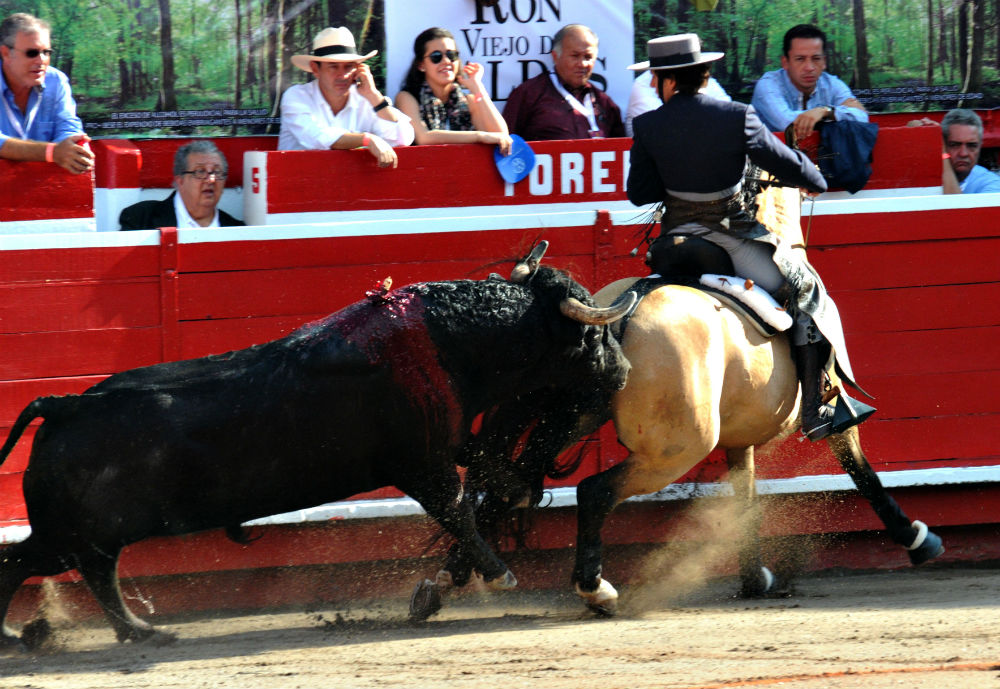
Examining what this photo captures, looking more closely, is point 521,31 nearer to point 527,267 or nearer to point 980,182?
point 527,267

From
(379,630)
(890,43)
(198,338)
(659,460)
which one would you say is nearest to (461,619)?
(379,630)

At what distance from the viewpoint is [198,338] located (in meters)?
5.62

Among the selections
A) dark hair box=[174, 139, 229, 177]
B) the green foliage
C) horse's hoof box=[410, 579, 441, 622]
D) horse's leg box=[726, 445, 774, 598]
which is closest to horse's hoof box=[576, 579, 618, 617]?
horse's hoof box=[410, 579, 441, 622]

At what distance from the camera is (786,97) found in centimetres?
657

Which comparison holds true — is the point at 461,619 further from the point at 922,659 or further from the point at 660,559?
the point at 922,659

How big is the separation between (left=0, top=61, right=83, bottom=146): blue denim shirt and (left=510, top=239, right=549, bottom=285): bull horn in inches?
83.5

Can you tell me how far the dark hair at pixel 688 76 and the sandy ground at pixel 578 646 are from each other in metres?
2.02

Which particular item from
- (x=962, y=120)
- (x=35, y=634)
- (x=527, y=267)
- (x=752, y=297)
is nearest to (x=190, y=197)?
(x=527, y=267)

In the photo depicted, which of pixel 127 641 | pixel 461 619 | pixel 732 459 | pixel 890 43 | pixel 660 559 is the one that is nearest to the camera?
pixel 127 641

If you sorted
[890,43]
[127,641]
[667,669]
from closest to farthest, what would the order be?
1. [667,669]
2. [127,641]
3. [890,43]

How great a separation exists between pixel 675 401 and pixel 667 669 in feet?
3.39

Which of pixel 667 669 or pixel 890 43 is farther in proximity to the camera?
pixel 890 43

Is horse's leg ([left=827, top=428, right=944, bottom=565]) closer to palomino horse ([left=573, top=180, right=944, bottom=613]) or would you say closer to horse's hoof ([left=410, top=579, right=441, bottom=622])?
palomino horse ([left=573, top=180, right=944, bottom=613])

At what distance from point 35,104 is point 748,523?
3493 mm
